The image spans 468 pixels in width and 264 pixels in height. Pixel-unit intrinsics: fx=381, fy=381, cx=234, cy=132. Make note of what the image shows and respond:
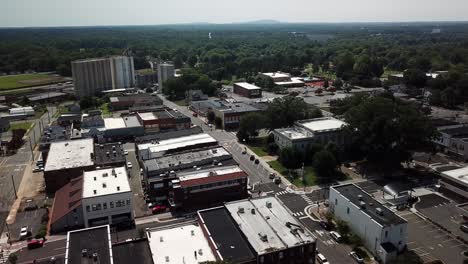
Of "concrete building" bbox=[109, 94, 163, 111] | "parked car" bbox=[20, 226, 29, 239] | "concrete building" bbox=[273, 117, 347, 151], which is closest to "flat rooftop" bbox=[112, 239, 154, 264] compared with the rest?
"parked car" bbox=[20, 226, 29, 239]

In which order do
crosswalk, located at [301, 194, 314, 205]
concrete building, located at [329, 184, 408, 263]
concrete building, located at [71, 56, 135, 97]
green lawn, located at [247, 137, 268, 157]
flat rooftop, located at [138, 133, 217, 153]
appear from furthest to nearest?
concrete building, located at [71, 56, 135, 97]
green lawn, located at [247, 137, 268, 157]
flat rooftop, located at [138, 133, 217, 153]
crosswalk, located at [301, 194, 314, 205]
concrete building, located at [329, 184, 408, 263]

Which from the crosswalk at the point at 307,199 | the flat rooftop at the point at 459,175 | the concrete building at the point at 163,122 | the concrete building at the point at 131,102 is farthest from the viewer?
the concrete building at the point at 131,102

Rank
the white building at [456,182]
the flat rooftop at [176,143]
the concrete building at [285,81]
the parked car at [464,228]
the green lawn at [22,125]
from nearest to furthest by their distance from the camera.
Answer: the parked car at [464,228] < the white building at [456,182] < the flat rooftop at [176,143] < the green lawn at [22,125] < the concrete building at [285,81]

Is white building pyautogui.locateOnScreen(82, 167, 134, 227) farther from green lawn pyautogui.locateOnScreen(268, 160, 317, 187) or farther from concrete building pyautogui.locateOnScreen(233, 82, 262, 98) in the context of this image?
concrete building pyautogui.locateOnScreen(233, 82, 262, 98)

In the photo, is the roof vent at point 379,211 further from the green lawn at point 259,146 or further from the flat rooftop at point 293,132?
the green lawn at point 259,146

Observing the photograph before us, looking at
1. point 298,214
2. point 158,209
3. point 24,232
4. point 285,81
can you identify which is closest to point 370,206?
point 298,214

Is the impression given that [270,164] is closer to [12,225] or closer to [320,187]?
[320,187]

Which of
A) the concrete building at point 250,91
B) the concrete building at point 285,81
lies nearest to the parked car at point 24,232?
the concrete building at point 250,91

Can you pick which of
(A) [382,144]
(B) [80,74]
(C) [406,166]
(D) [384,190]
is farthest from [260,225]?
(B) [80,74]

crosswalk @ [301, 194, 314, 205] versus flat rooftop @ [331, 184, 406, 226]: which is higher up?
flat rooftop @ [331, 184, 406, 226]
